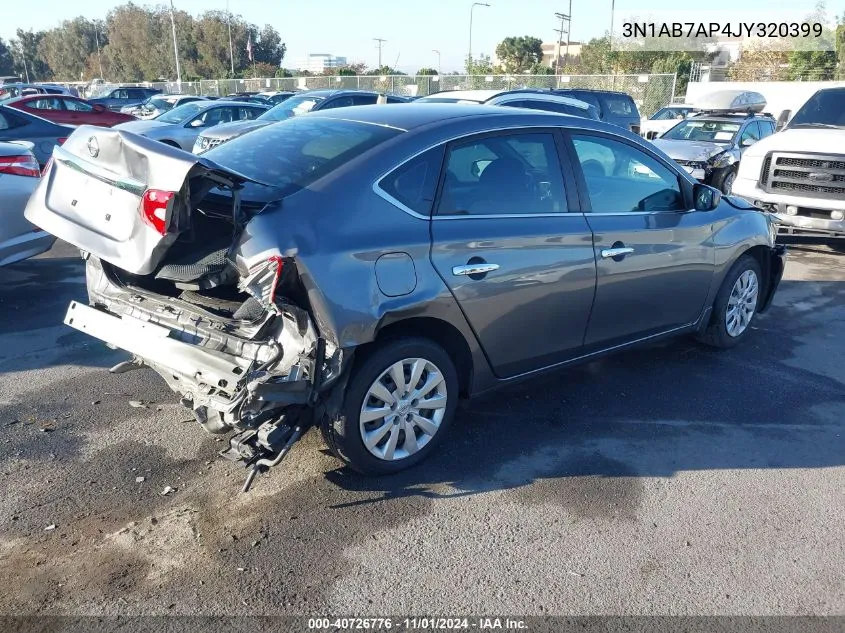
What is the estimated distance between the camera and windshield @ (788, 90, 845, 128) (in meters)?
9.58

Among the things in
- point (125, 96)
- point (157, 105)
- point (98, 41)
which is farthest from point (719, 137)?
point (98, 41)

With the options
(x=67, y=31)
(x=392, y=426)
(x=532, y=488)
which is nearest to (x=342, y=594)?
(x=392, y=426)

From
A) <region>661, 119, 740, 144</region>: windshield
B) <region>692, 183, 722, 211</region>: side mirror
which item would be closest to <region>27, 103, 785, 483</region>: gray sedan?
<region>692, 183, 722, 211</region>: side mirror

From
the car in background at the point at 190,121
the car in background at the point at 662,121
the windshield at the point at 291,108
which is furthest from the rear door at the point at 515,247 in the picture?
the car in background at the point at 662,121

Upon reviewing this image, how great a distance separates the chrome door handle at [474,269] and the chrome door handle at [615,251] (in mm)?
876

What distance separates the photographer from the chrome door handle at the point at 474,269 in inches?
146

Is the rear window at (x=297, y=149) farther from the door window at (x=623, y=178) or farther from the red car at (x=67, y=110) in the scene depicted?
the red car at (x=67, y=110)

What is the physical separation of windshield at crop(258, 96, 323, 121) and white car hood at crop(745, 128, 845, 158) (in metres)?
8.25

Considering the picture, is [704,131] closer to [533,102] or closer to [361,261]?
[533,102]

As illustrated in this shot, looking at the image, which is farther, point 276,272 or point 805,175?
point 805,175

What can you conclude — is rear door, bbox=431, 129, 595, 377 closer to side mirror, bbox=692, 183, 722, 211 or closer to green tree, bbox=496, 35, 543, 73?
side mirror, bbox=692, 183, 722, 211

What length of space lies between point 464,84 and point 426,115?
34538 millimetres

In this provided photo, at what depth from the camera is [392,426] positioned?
374 cm

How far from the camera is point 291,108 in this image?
14.8 metres
